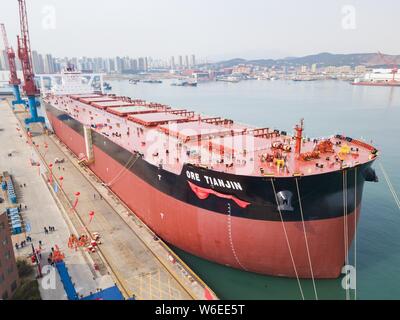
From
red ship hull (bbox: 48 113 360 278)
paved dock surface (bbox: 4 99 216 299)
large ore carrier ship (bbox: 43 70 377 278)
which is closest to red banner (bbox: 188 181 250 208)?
large ore carrier ship (bbox: 43 70 377 278)

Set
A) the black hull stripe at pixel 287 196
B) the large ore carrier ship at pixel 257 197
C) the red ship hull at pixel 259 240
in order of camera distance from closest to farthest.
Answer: the black hull stripe at pixel 287 196
the large ore carrier ship at pixel 257 197
the red ship hull at pixel 259 240

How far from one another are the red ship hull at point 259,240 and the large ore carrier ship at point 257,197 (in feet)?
0.15

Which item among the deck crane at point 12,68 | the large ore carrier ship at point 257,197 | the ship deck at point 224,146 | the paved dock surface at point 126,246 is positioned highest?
the deck crane at point 12,68

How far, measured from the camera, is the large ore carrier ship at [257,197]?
12.2 metres

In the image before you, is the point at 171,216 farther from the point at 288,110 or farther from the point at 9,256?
the point at 288,110

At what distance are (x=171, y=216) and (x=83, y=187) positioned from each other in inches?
489

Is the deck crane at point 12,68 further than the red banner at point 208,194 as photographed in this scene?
Yes

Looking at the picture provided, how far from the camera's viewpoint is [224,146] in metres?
16.9

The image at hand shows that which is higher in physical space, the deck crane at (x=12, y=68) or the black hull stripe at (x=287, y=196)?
the deck crane at (x=12, y=68)

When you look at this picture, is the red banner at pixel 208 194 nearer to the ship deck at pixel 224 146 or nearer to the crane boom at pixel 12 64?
the ship deck at pixel 224 146

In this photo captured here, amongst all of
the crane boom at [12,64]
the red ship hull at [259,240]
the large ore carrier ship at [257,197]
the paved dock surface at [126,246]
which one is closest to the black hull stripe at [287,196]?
the large ore carrier ship at [257,197]

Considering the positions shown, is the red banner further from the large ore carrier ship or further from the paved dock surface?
the paved dock surface

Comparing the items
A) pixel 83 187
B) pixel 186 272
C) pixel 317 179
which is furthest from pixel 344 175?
pixel 83 187

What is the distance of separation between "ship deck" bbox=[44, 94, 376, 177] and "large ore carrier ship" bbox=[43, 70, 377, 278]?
0.22ft
